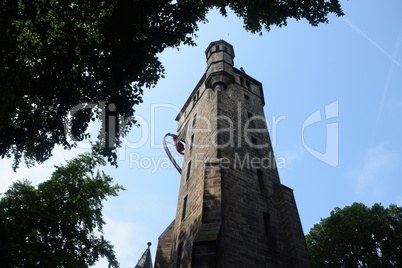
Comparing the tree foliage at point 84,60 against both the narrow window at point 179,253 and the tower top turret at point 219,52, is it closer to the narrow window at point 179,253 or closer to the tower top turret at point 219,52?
the narrow window at point 179,253

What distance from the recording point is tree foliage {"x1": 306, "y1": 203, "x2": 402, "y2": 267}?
65.7ft

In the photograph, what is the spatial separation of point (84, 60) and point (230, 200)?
298 inches

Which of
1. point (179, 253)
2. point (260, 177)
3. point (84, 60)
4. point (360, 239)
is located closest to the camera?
point (84, 60)

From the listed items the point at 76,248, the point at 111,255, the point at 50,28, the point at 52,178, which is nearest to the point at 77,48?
the point at 50,28

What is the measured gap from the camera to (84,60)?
1009cm

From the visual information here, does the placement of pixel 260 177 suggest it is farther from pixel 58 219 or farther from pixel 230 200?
pixel 58 219

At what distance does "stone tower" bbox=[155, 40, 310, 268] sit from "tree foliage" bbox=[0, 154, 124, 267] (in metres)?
3.51

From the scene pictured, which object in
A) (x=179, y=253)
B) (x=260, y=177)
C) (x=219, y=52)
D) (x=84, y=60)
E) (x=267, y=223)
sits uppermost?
(x=219, y=52)

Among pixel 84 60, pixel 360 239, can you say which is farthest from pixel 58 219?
pixel 360 239

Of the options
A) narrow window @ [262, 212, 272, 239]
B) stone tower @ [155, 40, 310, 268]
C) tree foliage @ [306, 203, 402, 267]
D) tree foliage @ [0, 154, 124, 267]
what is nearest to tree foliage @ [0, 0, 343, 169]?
tree foliage @ [0, 154, 124, 267]

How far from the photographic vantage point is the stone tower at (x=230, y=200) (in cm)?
1034

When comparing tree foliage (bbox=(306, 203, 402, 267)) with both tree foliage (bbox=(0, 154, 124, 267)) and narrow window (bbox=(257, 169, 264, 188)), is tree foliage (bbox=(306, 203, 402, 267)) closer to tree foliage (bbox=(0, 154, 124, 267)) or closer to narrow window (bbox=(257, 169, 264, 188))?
narrow window (bbox=(257, 169, 264, 188))

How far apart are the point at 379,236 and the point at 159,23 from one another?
841 inches

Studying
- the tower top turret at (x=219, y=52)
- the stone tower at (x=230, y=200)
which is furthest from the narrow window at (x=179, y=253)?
the tower top turret at (x=219, y=52)
